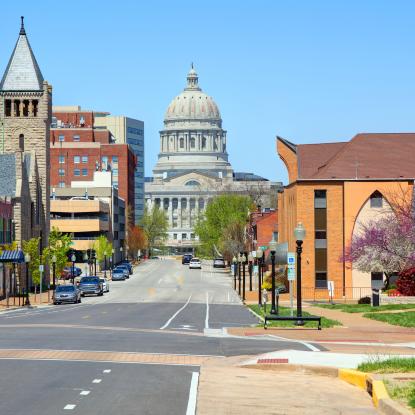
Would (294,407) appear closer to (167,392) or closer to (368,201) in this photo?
(167,392)

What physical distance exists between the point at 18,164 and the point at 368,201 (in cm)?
2545

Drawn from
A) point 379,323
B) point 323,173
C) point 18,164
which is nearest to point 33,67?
point 18,164

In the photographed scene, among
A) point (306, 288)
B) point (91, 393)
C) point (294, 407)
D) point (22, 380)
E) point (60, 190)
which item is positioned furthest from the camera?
point (60, 190)

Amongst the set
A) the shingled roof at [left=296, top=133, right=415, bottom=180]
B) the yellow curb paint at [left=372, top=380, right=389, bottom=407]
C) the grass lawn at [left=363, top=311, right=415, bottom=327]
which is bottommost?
the grass lawn at [left=363, top=311, right=415, bottom=327]

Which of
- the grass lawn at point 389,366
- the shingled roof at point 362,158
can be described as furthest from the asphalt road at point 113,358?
the shingled roof at point 362,158

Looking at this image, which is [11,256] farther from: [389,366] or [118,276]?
[389,366]

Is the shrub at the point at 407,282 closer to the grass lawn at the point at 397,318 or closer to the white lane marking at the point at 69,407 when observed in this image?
the grass lawn at the point at 397,318

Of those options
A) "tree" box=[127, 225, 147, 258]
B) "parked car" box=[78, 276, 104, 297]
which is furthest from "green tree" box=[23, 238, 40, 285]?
"tree" box=[127, 225, 147, 258]

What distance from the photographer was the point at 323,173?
80.2m

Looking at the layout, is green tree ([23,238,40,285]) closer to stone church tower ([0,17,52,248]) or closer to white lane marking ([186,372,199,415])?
stone church tower ([0,17,52,248])

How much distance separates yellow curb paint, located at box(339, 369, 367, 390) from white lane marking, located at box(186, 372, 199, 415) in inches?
105

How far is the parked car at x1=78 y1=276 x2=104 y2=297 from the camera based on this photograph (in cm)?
8331

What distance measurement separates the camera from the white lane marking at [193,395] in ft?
55.6

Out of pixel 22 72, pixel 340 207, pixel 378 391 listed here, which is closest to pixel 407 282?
pixel 340 207
